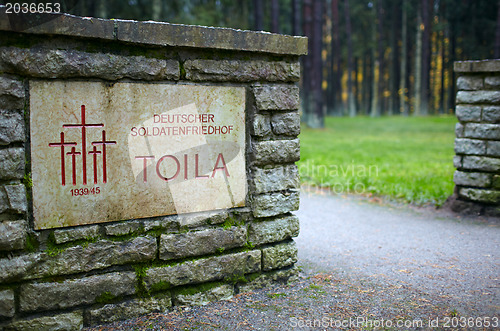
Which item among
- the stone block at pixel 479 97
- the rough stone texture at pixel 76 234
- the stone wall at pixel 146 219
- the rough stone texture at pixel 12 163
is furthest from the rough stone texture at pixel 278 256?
the stone block at pixel 479 97

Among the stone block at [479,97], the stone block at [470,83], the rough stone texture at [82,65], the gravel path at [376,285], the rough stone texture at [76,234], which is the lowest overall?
the gravel path at [376,285]

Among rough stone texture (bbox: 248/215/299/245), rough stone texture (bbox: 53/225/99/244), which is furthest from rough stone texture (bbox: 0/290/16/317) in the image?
rough stone texture (bbox: 248/215/299/245)

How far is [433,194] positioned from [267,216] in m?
4.19

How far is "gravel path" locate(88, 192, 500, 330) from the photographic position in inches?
114

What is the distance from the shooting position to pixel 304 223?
5.58 m

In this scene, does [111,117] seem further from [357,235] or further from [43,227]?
[357,235]

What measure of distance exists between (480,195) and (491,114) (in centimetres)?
107

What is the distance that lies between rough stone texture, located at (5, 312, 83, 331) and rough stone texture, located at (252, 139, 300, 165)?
1702 mm

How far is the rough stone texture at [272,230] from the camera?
339 cm

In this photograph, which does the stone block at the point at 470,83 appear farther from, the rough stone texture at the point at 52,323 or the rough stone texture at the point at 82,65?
the rough stone texture at the point at 52,323

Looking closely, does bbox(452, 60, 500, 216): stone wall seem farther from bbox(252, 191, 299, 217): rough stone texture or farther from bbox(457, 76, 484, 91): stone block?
bbox(252, 191, 299, 217): rough stone texture

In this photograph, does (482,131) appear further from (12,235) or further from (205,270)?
(12,235)

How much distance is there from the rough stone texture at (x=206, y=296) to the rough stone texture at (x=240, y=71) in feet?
5.29

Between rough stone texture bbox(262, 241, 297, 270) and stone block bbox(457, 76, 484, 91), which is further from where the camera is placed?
stone block bbox(457, 76, 484, 91)
